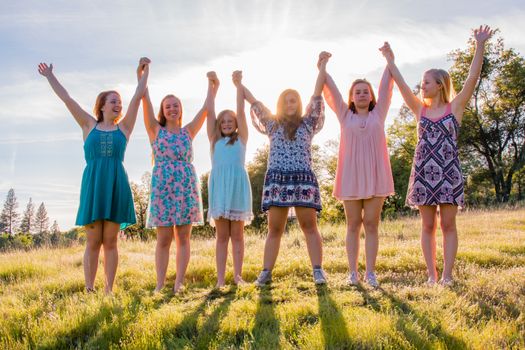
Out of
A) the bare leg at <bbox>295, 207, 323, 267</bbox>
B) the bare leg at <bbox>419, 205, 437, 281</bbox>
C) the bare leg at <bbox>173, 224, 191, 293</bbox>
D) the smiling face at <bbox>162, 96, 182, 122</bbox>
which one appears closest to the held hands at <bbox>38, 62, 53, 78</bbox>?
the smiling face at <bbox>162, 96, 182, 122</bbox>

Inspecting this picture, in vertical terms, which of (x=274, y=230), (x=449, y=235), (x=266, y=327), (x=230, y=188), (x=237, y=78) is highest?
(x=237, y=78)

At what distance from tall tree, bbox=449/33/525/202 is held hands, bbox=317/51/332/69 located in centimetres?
2719

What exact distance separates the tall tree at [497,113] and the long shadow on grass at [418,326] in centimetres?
2912

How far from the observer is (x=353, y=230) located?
18.2 feet

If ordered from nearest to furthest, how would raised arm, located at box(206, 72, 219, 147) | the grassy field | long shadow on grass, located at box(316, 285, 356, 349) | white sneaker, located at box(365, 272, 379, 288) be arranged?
long shadow on grass, located at box(316, 285, 356, 349) < the grassy field < white sneaker, located at box(365, 272, 379, 288) < raised arm, located at box(206, 72, 219, 147)

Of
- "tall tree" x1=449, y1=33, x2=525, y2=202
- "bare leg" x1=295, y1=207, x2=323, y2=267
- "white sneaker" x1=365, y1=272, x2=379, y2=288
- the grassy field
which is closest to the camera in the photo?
the grassy field

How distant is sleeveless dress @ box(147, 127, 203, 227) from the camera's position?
5.73 metres

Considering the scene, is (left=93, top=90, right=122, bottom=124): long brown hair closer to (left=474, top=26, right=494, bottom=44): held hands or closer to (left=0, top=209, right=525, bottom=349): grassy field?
(left=0, top=209, right=525, bottom=349): grassy field

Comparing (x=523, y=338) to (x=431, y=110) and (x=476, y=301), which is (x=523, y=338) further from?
(x=431, y=110)

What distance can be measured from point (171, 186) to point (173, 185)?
3 centimetres

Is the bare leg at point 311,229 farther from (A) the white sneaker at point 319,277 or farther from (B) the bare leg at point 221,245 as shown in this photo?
(B) the bare leg at point 221,245

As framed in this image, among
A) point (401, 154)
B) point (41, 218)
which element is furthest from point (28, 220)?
point (401, 154)

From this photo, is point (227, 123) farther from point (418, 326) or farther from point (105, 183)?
point (418, 326)

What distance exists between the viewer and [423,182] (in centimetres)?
546
